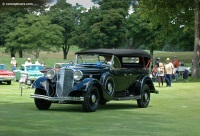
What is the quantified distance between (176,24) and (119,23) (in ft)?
120

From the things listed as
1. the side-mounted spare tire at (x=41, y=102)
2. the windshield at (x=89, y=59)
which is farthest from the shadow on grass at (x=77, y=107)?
the windshield at (x=89, y=59)

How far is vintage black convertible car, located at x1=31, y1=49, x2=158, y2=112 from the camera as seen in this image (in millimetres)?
13445

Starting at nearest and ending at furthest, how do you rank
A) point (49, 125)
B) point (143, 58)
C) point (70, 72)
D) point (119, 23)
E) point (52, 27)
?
1. point (49, 125)
2. point (70, 72)
3. point (143, 58)
4. point (52, 27)
5. point (119, 23)

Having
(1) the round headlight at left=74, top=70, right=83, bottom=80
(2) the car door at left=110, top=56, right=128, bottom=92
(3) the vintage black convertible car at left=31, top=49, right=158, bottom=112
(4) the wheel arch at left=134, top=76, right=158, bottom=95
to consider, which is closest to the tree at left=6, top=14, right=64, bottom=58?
(3) the vintage black convertible car at left=31, top=49, right=158, bottom=112

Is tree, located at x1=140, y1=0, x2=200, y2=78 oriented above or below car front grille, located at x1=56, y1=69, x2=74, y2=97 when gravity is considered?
above

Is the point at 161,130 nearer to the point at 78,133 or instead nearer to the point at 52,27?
the point at 78,133

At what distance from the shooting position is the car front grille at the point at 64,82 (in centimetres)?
1362

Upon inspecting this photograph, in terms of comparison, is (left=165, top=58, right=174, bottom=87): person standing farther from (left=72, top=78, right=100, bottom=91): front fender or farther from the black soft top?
(left=72, top=78, right=100, bottom=91): front fender

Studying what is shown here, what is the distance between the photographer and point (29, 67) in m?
36.0

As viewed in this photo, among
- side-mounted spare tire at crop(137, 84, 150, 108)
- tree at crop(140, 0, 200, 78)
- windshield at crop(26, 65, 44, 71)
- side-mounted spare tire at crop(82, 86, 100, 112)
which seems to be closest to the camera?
side-mounted spare tire at crop(82, 86, 100, 112)

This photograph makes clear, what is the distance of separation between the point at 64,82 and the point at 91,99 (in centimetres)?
99

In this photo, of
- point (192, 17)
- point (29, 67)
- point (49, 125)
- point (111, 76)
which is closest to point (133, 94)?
point (111, 76)

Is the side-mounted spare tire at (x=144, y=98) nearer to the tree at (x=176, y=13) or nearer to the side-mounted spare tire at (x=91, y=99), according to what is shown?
the side-mounted spare tire at (x=91, y=99)

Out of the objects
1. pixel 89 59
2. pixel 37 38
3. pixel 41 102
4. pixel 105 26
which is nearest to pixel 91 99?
pixel 41 102
